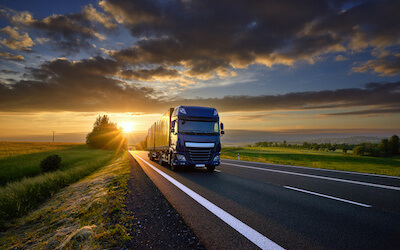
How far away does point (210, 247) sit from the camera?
284cm

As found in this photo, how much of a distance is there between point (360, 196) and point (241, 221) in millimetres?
4195

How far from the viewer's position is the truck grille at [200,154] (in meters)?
10.9

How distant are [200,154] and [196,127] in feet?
4.99

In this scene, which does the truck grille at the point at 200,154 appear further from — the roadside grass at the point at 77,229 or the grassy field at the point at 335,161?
the grassy field at the point at 335,161

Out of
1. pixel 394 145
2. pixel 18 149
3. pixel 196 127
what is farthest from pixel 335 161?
pixel 18 149

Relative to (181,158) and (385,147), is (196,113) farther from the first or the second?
(385,147)

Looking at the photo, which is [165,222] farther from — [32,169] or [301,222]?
[32,169]

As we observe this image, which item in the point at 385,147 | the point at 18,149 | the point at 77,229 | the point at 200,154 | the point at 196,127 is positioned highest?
the point at 196,127

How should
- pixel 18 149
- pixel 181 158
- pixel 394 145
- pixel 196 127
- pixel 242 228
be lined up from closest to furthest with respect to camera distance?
pixel 242 228 → pixel 181 158 → pixel 196 127 → pixel 18 149 → pixel 394 145

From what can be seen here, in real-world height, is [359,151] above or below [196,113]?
below

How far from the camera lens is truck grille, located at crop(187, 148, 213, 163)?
1093 cm

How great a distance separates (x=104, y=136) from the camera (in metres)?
75.2

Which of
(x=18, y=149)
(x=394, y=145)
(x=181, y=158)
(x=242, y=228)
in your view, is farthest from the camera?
(x=394, y=145)

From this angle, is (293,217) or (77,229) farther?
(293,217)
